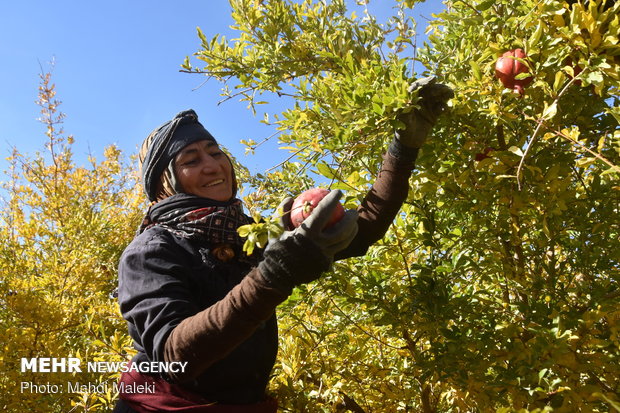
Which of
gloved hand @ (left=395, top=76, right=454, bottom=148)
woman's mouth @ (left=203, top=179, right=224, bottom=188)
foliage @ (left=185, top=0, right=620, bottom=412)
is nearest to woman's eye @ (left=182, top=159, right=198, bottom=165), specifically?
woman's mouth @ (left=203, top=179, right=224, bottom=188)

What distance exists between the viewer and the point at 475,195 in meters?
1.76

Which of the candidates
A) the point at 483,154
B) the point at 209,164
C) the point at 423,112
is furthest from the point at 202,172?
the point at 483,154

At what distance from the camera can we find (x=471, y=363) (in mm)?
1713

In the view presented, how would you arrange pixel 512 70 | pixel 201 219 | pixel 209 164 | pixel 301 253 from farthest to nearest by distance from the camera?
pixel 209 164 → pixel 201 219 → pixel 512 70 → pixel 301 253

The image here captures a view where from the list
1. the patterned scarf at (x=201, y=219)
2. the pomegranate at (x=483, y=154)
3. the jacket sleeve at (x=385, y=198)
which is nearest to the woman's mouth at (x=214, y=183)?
the patterned scarf at (x=201, y=219)

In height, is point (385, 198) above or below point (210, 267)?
above

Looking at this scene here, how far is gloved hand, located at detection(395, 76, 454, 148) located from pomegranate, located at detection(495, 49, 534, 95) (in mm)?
186

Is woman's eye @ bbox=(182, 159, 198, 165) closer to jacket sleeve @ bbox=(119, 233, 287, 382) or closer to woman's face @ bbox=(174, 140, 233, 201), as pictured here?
woman's face @ bbox=(174, 140, 233, 201)

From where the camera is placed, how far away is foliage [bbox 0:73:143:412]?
3.15m

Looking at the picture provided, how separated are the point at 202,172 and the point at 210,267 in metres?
0.44

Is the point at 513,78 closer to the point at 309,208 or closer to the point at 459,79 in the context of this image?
the point at 459,79

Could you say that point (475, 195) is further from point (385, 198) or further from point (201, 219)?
point (201, 219)

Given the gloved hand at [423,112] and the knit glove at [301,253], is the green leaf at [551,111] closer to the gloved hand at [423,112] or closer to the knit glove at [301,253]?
the gloved hand at [423,112]

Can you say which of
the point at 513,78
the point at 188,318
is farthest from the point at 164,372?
the point at 513,78
